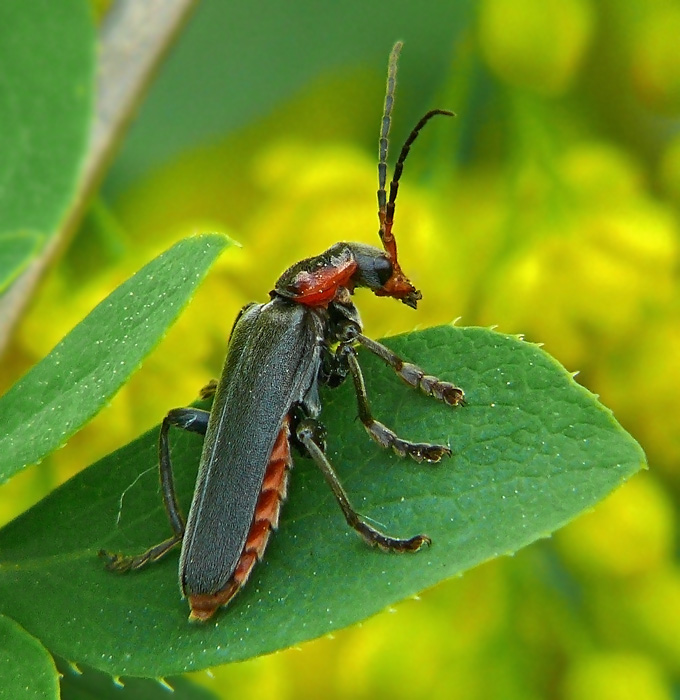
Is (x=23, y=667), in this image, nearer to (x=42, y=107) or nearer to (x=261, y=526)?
(x=261, y=526)

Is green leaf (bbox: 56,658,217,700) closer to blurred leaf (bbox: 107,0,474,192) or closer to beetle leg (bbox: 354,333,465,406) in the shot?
beetle leg (bbox: 354,333,465,406)

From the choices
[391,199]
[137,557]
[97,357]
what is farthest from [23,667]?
[391,199]

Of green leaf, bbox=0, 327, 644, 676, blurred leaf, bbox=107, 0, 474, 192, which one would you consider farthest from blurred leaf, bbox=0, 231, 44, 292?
blurred leaf, bbox=107, 0, 474, 192

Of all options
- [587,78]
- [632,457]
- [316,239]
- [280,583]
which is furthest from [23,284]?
[587,78]

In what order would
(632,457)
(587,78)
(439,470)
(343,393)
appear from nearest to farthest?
(632,457) < (439,470) < (343,393) < (587,78)

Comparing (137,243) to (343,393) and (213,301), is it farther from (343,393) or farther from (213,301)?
(343,393)

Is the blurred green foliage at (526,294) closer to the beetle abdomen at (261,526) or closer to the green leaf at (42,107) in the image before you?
the green leaf at (42,107)

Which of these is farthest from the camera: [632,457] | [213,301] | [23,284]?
[213,301]
